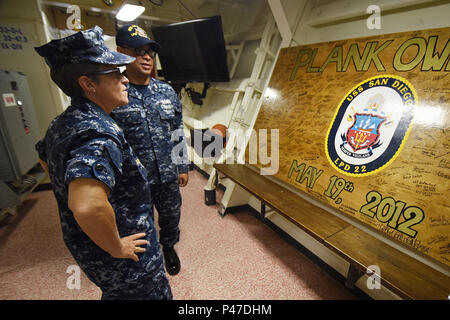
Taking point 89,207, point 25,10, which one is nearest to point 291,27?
point 89,207

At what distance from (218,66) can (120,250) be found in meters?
2.59

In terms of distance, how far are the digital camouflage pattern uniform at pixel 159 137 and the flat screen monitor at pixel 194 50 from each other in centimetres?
138

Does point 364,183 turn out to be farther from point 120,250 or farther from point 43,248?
point 43,248

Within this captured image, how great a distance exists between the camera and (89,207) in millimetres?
596

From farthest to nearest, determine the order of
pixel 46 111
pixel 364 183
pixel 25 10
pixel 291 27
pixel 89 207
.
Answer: pixel 46 111 → pixel 25 10 → pixel 291 27 → pixel 364 183 → pixel 89 207

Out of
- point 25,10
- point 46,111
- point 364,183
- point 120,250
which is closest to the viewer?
point 120,250

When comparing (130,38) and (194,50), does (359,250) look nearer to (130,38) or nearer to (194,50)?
(130,38)

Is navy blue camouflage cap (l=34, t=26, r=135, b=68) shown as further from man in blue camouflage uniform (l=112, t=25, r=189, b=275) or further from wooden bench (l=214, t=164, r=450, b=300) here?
wooden bench (l=214, t=164, r=450, b=300)

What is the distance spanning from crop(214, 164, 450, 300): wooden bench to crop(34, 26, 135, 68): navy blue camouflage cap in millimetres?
1404

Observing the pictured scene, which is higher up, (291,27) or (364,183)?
(291,27)

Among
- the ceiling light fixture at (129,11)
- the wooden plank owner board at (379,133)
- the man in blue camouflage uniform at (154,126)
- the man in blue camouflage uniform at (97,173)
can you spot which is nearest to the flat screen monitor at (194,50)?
the ceiling light fixture at (129,11)

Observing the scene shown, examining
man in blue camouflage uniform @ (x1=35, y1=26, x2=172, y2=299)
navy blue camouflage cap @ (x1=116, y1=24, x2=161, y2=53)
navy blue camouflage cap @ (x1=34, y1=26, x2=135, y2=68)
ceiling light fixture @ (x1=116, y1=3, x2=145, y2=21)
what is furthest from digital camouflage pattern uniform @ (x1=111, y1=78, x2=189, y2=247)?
ceiling light fixture @ (x1=116, y1=3, x2=145, y2=21)

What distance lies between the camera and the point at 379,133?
1.30 m

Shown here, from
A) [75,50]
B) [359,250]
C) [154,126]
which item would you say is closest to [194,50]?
[154,126]
